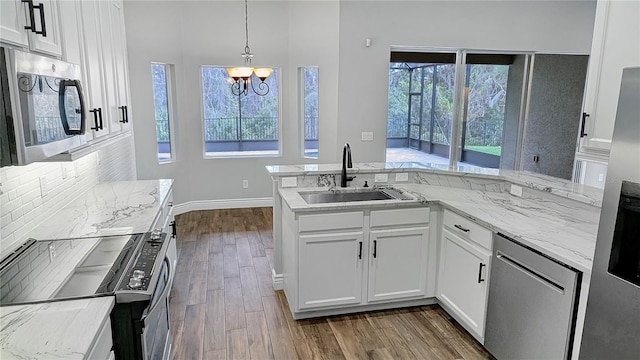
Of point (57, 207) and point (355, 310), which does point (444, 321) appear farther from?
point (57, 207)

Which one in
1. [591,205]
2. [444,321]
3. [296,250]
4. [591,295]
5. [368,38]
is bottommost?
[444,321]

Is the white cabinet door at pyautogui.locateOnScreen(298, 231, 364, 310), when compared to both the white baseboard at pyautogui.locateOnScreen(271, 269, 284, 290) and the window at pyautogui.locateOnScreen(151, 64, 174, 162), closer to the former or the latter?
the white baseboard at pyautogui.locateOnScreen(271, 269, 284, 290)

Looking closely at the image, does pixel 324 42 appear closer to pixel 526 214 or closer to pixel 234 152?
pixel 234 152

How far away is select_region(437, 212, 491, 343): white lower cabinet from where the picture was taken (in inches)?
104

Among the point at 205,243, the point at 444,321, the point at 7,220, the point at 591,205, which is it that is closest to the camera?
the point at 7,220

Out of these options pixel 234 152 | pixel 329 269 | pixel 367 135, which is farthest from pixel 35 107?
pixel 234 152

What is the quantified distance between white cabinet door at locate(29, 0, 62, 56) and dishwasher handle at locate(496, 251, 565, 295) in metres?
2.60

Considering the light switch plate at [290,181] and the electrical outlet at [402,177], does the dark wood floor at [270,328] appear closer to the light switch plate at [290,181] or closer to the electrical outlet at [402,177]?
the light switch plate at [290,181]

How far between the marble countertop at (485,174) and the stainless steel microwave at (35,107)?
181 cm

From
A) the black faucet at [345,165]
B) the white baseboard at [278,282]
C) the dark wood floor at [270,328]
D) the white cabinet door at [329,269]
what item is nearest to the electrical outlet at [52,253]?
the dark wood floor at [270,328]

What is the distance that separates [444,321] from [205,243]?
9.56ft

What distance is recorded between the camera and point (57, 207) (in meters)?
2.59

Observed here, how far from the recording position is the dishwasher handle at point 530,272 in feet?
6.81

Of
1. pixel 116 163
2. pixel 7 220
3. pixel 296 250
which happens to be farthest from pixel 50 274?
pixel 116 163
